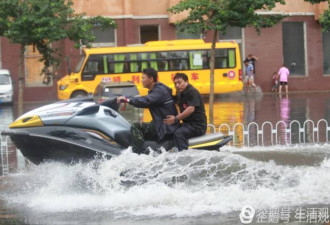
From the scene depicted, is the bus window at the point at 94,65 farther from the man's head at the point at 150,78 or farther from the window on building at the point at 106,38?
the man's head at the point at 150,78

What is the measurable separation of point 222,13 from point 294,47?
1984 cm

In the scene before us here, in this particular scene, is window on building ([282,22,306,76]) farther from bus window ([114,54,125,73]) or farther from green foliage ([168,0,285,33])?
green foliage ([168,0,285,33])

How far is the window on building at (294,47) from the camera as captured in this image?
107ft

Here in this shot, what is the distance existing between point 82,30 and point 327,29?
6.56 m

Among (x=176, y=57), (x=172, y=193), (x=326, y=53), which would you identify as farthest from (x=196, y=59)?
(x=172, y=193)

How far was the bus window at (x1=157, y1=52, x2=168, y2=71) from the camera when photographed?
27453 millimetres

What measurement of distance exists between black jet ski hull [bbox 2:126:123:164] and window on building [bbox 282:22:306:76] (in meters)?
26.5

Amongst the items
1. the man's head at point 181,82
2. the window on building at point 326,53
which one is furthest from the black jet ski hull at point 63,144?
the window on building at point 326,53

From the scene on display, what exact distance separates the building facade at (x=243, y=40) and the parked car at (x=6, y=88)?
5.56ft

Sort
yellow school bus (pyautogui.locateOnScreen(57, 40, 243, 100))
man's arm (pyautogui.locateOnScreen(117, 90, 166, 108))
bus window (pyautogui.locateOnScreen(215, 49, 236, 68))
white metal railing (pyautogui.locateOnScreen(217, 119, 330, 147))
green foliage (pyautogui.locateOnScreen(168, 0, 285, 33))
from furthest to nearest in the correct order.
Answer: bus window (pyautogui.locateOnScreen(215, 49, 236, 68)), yellow school bus (pyautogui.locateOnScreen(57, 40, 243, 100)), green foliage (pyautogui.locateOnScreen(168, 0, 285, 33)), white metal railing (pyautogui.locateOnScreen(217, 119, 330, 147)), man's arm (pyautogui.locateOnScreen(117, 90, 166, 108))

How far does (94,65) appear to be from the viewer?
26.8 meters

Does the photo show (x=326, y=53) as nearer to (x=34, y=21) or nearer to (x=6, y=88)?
(x=6, y=88)

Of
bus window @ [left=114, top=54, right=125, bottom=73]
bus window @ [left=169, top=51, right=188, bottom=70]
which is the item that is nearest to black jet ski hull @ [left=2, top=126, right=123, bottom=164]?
bus window @ [left=114, top=54, right=125, bottom=73]

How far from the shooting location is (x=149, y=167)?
7.14 m
